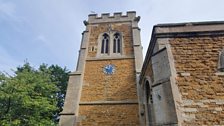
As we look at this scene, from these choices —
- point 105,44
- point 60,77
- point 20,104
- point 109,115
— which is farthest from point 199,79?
point 60,77

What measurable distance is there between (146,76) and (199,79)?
340 centimetres

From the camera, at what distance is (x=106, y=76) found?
13375 mm

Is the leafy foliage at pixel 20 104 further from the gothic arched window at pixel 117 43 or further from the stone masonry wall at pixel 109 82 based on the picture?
the gothic arched window at pixel 117 43

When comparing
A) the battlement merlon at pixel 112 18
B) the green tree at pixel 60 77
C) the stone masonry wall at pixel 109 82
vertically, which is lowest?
the stone masonry wall at pixel 109 82

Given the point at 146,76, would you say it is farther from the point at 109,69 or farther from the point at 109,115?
the point at 109,69

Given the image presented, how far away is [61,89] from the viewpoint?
65.6 feet

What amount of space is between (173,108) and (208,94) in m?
1.13

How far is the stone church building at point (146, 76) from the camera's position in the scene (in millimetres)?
5484

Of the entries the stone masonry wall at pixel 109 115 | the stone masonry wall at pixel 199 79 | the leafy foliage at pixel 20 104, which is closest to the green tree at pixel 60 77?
the leafy foliage at pixel 20 104

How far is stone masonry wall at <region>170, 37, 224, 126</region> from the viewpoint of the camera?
206 inches

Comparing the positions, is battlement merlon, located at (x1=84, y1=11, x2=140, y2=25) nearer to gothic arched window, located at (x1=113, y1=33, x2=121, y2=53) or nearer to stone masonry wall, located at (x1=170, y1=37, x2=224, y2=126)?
gothic arched window, located at (x1=113, y1=33, x2=121, y2=53)

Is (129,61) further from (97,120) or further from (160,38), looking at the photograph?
(160,38)

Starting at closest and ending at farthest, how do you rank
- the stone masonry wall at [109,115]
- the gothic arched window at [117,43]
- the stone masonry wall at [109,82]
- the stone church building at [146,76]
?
the stone church building at [146,76] → the stone masonry wall at [109,115] → the stone masonry wall at [109,82] → the gothic arched window at [117,43]

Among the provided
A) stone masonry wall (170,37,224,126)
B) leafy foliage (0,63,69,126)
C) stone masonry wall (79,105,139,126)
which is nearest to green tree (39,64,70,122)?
leafy foliage (0,63,69,126)
